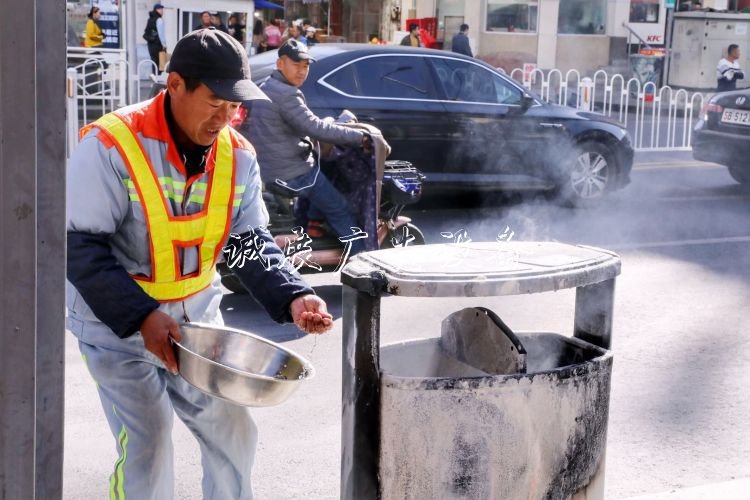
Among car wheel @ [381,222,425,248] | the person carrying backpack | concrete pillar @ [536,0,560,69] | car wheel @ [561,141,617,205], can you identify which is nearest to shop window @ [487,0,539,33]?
concrete pillar @ [536,0,560,69]

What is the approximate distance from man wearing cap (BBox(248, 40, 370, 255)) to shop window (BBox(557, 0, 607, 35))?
2359cm

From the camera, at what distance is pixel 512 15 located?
1188 inches

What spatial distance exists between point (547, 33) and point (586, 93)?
515 inches

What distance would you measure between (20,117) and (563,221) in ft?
30.5

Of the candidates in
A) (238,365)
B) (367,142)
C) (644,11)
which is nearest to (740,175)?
(367,142)

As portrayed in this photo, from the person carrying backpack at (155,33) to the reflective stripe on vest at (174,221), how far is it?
1787 cm

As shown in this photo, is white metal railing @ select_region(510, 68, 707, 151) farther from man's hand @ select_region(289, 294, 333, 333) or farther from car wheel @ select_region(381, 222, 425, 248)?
man's hand @ select_region(289, 294, 333, 333)

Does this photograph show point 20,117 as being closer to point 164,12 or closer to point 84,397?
point 84,397

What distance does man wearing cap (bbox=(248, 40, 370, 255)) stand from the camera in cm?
748

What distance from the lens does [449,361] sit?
3354mm

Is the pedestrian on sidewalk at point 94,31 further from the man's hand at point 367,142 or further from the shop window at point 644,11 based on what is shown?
the shop window at point 644,11

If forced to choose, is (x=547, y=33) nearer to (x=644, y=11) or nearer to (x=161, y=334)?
(x=644, y=11)

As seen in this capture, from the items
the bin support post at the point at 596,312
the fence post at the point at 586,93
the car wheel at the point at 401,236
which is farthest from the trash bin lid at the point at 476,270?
the fence post at the point at 586,93

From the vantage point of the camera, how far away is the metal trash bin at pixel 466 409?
2836 mm
